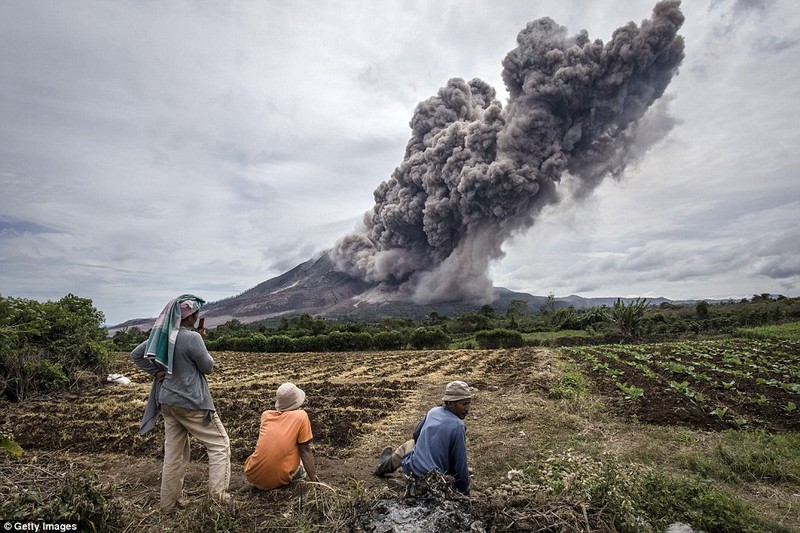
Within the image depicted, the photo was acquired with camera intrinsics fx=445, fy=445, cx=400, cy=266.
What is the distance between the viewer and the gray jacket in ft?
12.3

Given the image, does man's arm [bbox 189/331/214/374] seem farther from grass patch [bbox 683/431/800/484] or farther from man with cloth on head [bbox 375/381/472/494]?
grass patch [bbox 683/431/800/484]

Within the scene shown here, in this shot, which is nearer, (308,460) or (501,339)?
(308,460)

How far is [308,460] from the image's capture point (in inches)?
157

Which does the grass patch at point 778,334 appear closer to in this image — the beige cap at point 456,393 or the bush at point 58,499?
the beige cap at point 456,393

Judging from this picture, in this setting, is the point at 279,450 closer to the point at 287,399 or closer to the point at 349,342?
the point at 287,399

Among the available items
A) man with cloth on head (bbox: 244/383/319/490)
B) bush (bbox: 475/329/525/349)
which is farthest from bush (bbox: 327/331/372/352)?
man with cloth on head (bbox: 244/383/319/490)

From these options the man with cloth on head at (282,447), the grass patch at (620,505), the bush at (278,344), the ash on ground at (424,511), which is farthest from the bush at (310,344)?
the ash on ground at (424,511)

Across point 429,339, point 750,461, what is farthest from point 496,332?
point 750,461

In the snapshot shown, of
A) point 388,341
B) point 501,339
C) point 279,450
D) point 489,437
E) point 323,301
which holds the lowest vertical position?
point 489,437

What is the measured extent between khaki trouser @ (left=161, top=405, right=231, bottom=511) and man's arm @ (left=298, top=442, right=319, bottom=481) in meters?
0.66

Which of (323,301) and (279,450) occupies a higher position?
(323,301)

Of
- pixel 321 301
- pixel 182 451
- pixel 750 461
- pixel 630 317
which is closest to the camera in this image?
pixel 182 451

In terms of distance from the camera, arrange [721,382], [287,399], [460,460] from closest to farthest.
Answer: [460,460]
[287,399]
[721,382]

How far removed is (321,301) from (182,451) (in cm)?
12331
